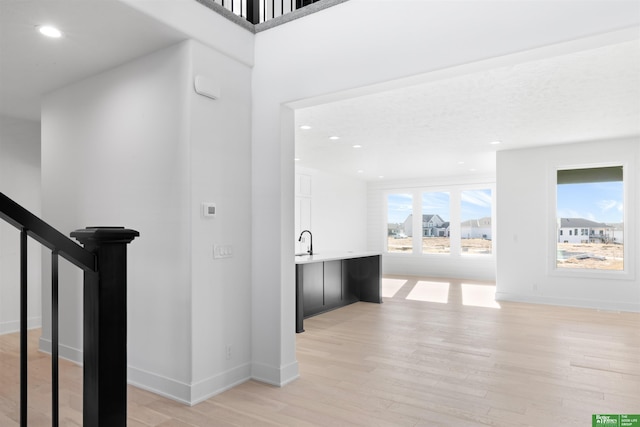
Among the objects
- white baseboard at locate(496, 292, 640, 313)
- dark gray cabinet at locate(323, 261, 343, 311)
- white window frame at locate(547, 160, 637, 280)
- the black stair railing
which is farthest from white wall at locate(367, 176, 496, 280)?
the black stair railing

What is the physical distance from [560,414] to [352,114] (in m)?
3.49

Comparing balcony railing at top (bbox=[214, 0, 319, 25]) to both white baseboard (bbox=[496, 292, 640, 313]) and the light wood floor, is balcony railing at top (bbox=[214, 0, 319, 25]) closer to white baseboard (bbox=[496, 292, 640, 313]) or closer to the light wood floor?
the light wood floor

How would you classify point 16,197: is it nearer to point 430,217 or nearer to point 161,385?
point 161,385

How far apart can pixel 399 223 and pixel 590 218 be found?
512 cm

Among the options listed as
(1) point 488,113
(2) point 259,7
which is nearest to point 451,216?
(1) point 488,113

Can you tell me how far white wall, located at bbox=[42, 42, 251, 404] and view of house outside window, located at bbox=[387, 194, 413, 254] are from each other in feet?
26.9

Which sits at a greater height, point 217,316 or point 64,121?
point 64,121

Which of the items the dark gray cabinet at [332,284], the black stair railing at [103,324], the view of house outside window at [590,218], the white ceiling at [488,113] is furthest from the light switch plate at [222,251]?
the view of house outside window at [590,218]

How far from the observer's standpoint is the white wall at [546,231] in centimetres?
627

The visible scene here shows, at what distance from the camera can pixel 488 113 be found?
4.82 meters

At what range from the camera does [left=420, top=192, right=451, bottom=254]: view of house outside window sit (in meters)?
10.6

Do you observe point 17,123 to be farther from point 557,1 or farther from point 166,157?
point 557,1

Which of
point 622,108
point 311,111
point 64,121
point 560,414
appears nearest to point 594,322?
point 622,108

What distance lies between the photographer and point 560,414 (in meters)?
2.81
